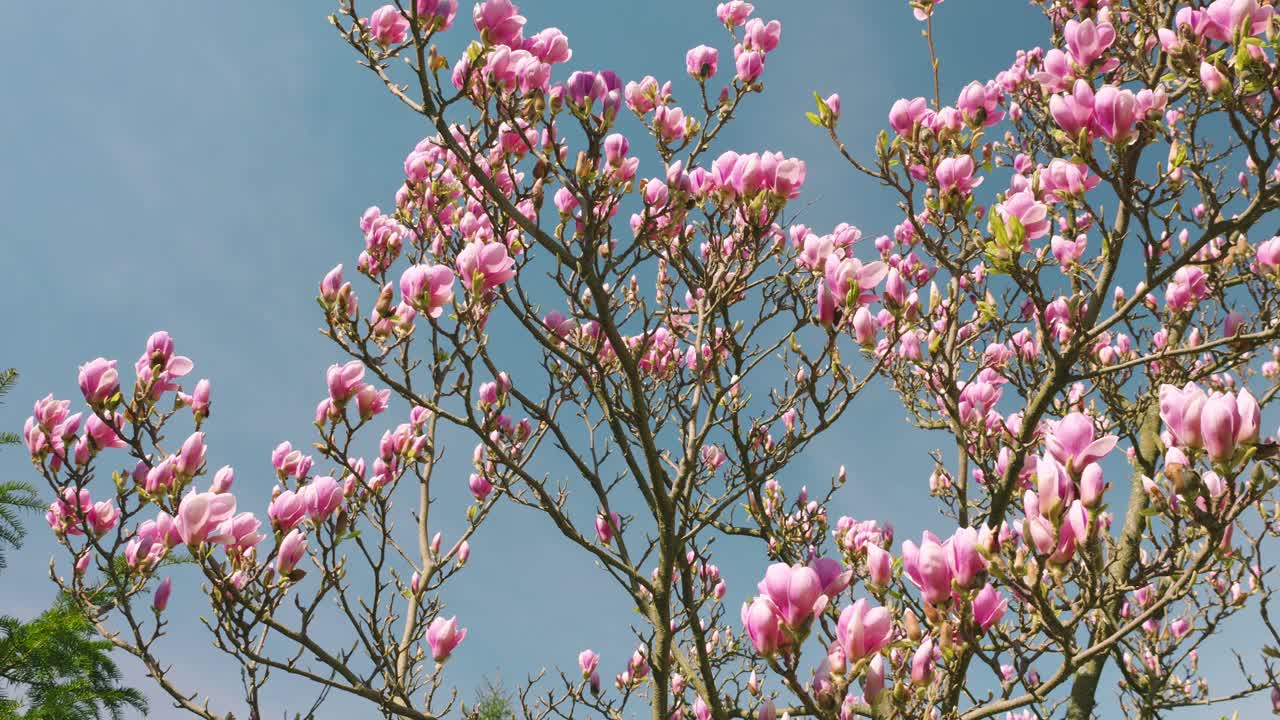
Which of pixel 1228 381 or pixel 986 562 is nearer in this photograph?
pixel 986 562

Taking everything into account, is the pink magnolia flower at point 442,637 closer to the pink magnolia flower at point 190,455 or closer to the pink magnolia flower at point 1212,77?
the pink magnolia flower at point 190,455

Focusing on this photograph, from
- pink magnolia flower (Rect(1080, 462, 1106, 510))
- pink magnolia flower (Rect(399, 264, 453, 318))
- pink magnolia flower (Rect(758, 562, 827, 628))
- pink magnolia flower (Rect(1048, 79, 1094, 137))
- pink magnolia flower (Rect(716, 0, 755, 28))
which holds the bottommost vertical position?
pink magnolia flower (Rect(758, 562, 827, 628))

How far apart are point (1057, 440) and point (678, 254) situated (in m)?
2.18

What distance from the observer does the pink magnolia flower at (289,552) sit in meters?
2.48

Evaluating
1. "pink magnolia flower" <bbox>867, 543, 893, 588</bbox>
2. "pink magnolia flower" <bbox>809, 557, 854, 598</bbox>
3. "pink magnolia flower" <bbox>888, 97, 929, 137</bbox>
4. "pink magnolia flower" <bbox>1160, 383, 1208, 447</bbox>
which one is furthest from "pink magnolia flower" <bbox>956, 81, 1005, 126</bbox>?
"pink magnolia flower" <bbox>809, 557, 854, 598</bbox>

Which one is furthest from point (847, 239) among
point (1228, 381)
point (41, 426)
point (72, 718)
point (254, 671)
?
point (72, 718)

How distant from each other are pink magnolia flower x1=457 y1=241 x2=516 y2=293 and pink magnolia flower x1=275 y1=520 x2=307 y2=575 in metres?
1.00

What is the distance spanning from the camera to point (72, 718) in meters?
5.19

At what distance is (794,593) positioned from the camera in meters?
1.47

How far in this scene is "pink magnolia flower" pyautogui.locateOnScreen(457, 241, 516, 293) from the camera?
2.61 metres

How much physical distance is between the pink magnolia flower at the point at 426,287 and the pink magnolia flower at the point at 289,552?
847mm

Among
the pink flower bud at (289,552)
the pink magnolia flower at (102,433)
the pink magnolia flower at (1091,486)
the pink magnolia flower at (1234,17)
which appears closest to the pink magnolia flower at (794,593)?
the pink magnolia flower at (1091,486)

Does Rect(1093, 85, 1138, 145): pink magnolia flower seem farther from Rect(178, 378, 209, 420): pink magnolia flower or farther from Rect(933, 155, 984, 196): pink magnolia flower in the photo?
Rect(178, 378, 209, 420): pink magnolia flower

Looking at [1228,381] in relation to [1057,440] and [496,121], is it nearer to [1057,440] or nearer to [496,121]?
[1057,440]
